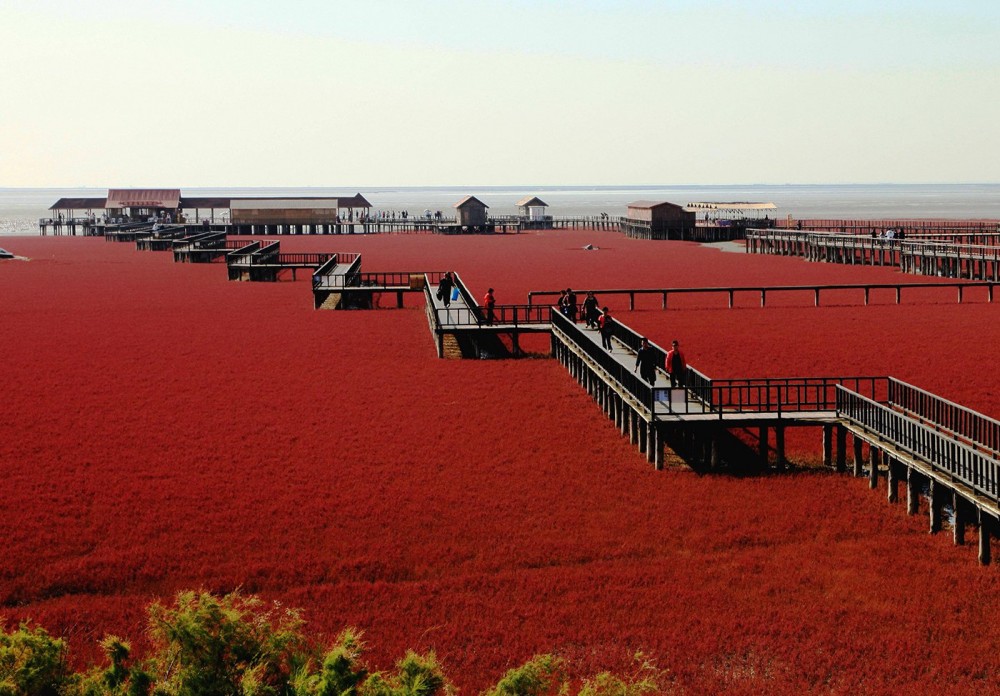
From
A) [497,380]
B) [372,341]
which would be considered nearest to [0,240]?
[372,341]

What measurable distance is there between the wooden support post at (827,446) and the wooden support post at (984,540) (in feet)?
18.6

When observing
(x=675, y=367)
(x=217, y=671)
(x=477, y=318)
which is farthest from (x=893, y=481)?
(x=477, y=318)

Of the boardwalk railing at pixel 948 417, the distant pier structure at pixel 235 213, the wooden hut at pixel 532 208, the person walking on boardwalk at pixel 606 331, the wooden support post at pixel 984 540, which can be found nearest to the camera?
the wooden support post at pixel 984 540

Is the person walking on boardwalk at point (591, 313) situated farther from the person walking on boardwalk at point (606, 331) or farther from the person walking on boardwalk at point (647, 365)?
the person walking on boardwalk at point (647, 365)

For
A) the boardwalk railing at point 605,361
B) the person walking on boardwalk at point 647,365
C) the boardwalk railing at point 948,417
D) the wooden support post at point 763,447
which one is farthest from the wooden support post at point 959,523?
the person walking on boardwalk at point 647,365

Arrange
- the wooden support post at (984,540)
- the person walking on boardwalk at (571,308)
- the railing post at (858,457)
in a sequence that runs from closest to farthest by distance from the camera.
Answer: the wooden support post at (984,540)
the railing post at (858,457)
the person walking on boardwalk at (571,308)

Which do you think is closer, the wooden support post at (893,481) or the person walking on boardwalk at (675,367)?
the wooden support post at (893,481)

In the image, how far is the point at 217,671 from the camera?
12.1 m

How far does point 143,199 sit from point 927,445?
155507 millimetres

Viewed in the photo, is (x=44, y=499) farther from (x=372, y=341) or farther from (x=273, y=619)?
(x=372, y=341)

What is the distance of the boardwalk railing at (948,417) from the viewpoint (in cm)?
2204

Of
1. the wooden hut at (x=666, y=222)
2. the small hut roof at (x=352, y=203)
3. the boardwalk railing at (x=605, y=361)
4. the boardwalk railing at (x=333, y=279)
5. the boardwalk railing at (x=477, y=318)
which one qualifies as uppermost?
the small hut roof at (x=352, y=203)

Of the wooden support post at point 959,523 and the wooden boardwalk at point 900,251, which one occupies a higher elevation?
the wooden boardwalk at point 900,251

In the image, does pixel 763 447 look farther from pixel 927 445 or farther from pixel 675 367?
pixel 927 445
